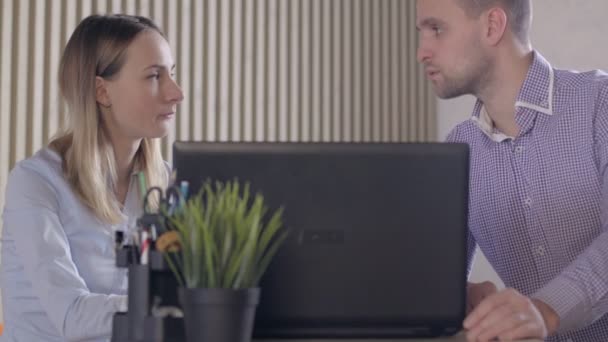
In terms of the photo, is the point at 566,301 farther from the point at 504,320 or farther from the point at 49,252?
the point at 49,252

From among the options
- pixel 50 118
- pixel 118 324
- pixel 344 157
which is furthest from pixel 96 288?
pixel 50 118

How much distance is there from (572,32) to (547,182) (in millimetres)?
2073

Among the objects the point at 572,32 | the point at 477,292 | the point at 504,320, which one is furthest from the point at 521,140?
the point at 572,32

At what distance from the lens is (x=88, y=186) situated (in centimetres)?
208

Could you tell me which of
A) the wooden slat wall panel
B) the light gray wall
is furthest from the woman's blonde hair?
the light gray wall

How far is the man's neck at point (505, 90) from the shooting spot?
6.85ft

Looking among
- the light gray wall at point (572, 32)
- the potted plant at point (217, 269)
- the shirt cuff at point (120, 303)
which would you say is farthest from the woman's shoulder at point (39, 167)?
the light gray wall at point (572, 32)

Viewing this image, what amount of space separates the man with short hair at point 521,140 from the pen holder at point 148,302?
97cm

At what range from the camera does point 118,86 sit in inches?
91.4

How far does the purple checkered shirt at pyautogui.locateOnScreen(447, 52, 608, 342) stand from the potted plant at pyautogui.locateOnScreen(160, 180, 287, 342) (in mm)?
964

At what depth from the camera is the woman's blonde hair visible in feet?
7.24

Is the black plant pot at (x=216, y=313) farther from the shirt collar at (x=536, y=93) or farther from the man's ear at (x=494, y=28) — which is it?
the man's ear at (x=494, y=28)

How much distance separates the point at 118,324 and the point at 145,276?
11 cm

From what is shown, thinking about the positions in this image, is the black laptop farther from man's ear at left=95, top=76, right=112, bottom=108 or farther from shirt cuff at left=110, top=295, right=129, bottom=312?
man's ear at left=95, top=76, right=112, bottom=108
